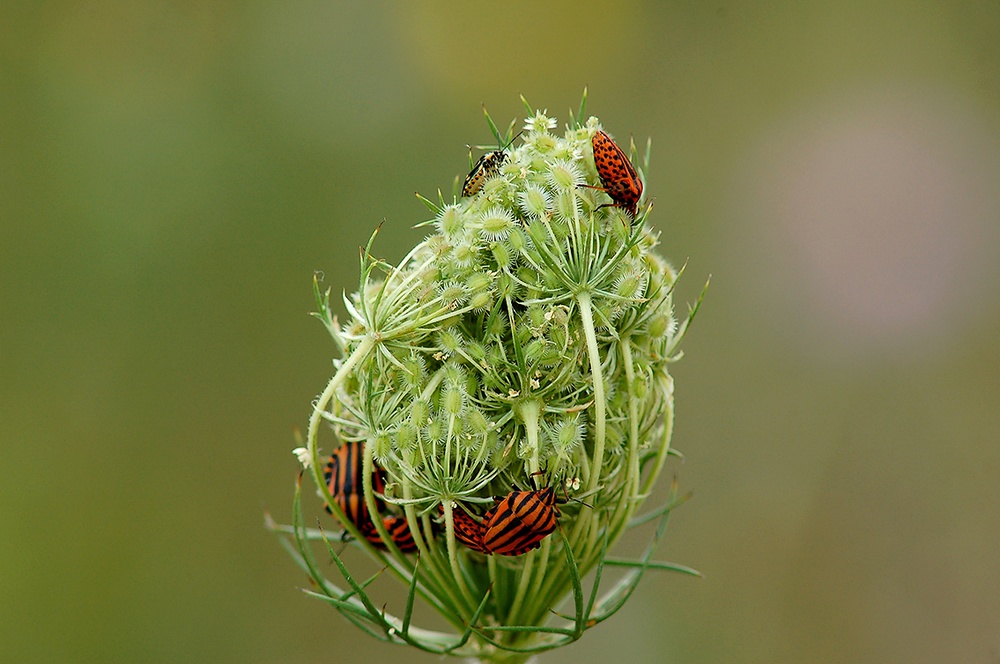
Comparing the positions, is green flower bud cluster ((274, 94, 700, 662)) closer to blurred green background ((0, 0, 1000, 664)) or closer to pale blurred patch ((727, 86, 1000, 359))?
blurred green background ((0, 0, 1000, 664))

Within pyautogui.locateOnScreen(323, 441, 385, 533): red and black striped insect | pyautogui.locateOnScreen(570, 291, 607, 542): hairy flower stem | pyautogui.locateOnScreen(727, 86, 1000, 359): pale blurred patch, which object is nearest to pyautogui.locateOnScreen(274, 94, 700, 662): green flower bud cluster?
pyautogui.locateOnScreen(570, 291, 607, 542): hairy flower stem

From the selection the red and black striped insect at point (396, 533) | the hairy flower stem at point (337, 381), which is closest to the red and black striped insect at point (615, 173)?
the hairy flower stem at point (337, 381)

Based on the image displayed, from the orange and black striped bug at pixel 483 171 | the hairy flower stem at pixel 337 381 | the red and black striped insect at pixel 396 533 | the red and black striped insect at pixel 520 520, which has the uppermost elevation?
the orange and black striped bug at pixel 483 171

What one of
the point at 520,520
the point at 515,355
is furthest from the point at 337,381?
the point at 520,520

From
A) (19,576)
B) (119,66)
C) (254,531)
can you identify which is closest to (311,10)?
(119,66)

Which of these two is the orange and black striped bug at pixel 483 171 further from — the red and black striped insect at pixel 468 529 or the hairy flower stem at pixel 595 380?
the red and black striped insect at pixel 468 529

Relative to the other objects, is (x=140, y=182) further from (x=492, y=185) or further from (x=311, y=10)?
(x=492, y=185)
